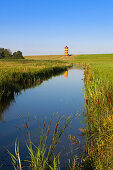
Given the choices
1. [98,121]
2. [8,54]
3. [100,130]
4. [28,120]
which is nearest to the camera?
[100,130]

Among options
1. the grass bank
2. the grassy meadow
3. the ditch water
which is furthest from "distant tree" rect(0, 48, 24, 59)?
the grass bank

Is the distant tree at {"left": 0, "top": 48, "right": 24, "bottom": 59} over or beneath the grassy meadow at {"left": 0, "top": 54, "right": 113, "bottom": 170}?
over

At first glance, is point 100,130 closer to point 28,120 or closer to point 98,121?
point 98,121

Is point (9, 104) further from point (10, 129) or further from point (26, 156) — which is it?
point (26, 156)

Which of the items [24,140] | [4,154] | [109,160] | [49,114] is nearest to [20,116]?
[49,114]

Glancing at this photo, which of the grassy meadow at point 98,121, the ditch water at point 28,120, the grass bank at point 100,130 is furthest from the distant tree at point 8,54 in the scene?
the grass bank at point 100,130

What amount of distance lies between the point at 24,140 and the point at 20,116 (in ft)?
7.53

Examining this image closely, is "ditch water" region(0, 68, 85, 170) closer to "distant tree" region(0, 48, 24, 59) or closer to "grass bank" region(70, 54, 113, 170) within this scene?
"grass bank" region(70, 54, 113, 170)

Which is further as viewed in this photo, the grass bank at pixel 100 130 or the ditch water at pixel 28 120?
the ditch water at pixel 28 120

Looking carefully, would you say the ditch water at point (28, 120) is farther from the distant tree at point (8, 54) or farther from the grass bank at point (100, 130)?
the distant tree at point (8, 54)

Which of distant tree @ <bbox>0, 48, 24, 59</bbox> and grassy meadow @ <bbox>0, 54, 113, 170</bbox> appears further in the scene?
distant tree @ <bbox>0, 48, 24, 59</bbox>

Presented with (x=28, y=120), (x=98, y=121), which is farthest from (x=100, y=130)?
(x=28, y=120)

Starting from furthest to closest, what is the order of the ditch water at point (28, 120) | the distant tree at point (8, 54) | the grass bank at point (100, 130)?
the distant tree at point (8, 54) < the ditch water at point (28, 120) < the grass bank at point (100, 130)

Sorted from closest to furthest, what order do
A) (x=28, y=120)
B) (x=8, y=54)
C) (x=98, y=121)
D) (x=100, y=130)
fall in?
1. (x=100, y=130)
2. (x=98, y=121)
3. (x=28, y=120)
4. (x=8, y=54)
